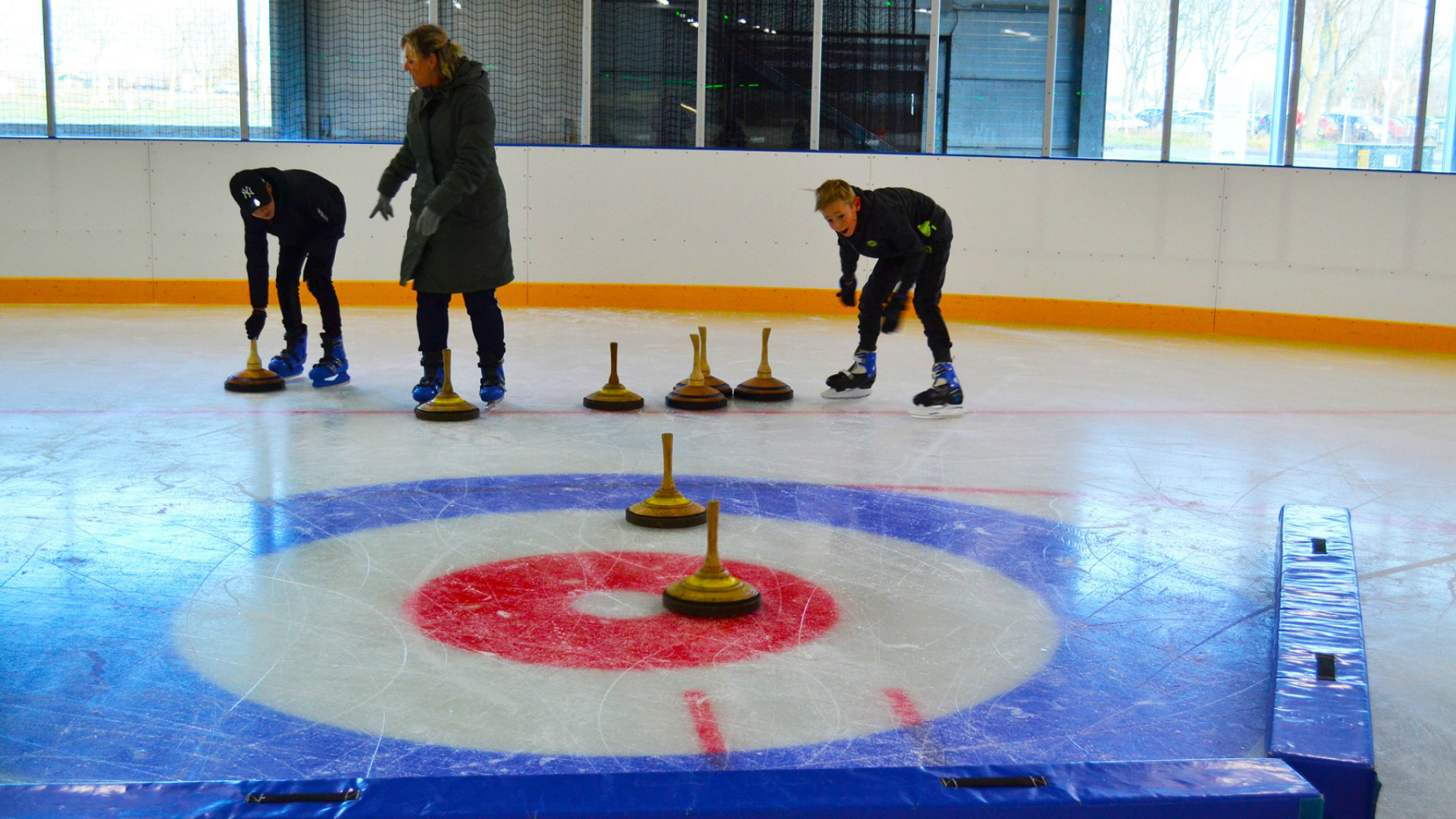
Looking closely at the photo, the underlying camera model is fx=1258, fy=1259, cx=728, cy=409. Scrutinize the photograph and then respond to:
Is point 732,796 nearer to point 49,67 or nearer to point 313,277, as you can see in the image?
point 313,277

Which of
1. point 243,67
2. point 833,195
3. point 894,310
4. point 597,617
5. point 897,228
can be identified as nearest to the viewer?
point 597,617

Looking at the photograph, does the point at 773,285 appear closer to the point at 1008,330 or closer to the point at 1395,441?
the point at 1008,330

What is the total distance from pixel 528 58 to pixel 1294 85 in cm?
598

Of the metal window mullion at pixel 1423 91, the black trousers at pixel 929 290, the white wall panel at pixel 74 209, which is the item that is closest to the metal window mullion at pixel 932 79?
the metal window mullion at pixel 1423 91

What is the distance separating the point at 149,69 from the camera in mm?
10445

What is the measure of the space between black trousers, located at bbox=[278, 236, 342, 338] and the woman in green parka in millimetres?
619

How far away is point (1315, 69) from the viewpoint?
9531 mm

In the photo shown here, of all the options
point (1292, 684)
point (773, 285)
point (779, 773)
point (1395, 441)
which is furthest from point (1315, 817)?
point (773, 285)

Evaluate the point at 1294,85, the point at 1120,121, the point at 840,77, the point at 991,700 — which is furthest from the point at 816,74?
the point at 991,700

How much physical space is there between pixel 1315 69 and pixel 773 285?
4.41 metres

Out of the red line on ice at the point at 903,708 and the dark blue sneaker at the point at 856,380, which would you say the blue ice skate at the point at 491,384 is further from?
the red line on ice at the point at 903,708

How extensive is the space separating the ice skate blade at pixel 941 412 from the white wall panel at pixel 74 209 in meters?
6.53

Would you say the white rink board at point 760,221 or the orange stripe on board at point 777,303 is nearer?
the orange stripe on board at point 777,303

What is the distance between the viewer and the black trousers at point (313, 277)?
5.59m
